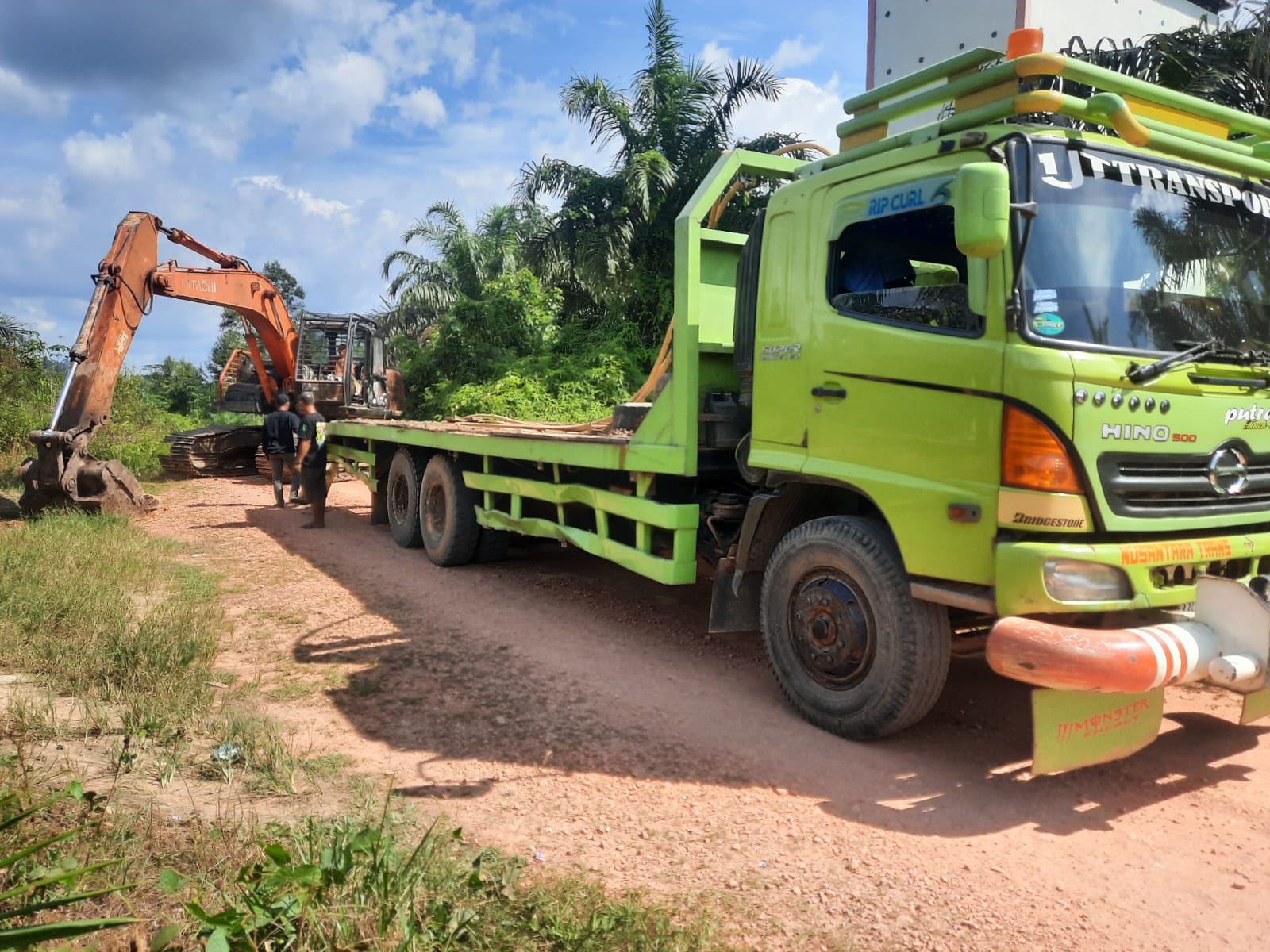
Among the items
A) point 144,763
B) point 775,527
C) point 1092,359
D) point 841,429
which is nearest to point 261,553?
point 144,763

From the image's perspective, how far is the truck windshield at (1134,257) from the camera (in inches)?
141

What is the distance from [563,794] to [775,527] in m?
1.78

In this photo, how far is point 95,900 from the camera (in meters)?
2.55

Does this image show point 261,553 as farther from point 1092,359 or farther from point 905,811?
point 1092,359

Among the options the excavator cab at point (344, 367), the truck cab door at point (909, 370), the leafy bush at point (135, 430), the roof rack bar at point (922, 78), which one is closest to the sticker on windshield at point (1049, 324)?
the truck cab door at point (909, 370)

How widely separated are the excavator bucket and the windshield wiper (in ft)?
34.3

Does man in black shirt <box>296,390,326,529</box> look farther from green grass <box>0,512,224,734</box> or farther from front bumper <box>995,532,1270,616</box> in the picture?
front bumper <box>995,532,1270,616</box>

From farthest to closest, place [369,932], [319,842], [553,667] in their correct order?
[553,667]
[319,842]
[369,932]

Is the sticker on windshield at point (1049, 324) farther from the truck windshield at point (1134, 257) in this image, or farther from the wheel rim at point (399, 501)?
the wheel rim at point (399, 501)

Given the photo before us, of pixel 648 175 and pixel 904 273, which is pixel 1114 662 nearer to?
pixel 904 273

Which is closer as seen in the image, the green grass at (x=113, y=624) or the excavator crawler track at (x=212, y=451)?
the green grass at (x=113, y=624)

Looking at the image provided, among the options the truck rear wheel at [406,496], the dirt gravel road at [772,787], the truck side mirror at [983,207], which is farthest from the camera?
the truck rear wheel at [406,496]

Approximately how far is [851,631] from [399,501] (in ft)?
20.7

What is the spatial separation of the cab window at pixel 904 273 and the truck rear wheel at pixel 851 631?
37.4 inches
